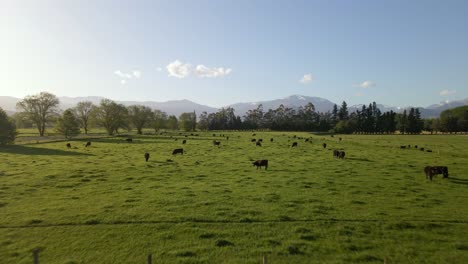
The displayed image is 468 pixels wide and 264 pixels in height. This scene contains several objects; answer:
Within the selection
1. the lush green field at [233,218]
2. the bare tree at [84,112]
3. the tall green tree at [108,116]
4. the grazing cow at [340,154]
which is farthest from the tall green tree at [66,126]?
the grazing cow at [340,154]

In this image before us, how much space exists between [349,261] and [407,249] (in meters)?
2.92

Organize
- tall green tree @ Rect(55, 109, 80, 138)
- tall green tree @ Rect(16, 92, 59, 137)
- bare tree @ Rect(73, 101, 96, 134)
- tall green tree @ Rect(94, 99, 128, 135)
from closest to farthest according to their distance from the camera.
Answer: tall green tree @ Rect(55, 109, 80, 138) → tall green tree @ Rect(16, 92, 59, 137) → tall green tree @ Rect(94, 99, 128, 135) → bare tree @ Rect(73, 101, 96, 134)

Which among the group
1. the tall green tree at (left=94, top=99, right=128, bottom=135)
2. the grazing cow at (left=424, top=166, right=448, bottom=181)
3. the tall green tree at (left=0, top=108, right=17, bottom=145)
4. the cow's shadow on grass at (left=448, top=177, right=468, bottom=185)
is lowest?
the cow's shadow on grass at (left=448, top=177, right=468, bottom=185)

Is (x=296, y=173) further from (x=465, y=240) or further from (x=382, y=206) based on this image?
(x=465, y=240)

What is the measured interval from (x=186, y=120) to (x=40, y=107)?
69.0 meters

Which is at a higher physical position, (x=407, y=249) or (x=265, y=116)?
(x=265, y=116)

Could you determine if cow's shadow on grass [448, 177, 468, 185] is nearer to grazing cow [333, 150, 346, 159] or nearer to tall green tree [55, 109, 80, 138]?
grazing cow [333, 150, 346, 159]

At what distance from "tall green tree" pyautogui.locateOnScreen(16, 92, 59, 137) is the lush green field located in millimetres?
71735

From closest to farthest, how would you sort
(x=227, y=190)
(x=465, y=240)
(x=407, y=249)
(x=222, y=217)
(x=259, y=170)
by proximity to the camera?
(x=407, y=249), (x=465, y=240), (x=222, y=217), (x=227, y=190), (x=259, y=170)

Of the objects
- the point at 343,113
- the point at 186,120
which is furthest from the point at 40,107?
the point at 343,113

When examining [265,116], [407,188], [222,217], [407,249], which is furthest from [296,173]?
[265,116]

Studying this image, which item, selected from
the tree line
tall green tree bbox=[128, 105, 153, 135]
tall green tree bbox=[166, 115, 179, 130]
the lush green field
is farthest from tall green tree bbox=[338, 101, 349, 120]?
the lush green field

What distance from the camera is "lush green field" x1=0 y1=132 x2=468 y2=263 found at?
11.3 m

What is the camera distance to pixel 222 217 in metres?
15.0
